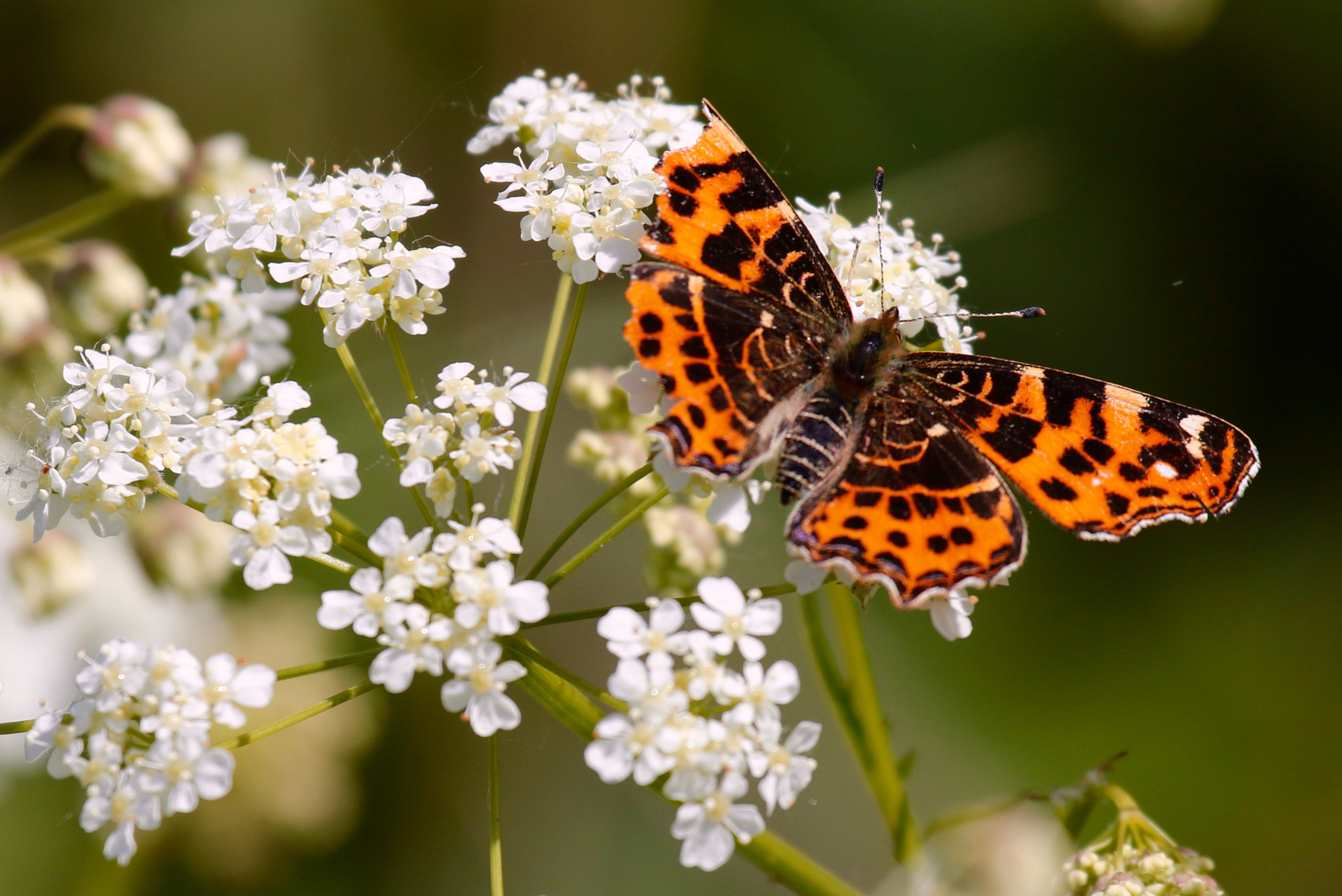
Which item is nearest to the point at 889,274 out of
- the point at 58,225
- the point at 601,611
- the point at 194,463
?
the point at 601,611

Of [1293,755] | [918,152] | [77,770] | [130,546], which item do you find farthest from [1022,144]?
[77,770]

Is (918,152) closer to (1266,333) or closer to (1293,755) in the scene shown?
(1266,333)

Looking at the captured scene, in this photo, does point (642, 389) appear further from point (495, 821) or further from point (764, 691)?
point (495, 821)

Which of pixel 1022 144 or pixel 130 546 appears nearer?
pixel 130 546

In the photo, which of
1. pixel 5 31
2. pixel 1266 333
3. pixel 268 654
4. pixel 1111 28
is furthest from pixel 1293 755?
pixel 5 31

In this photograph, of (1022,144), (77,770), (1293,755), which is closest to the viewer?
(77,770)

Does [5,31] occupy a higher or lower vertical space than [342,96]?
higher

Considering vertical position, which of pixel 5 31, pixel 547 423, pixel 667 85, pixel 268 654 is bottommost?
pixel 268 654

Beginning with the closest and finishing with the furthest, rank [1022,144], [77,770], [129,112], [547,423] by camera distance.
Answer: [77,770], [547,423], [129,112], [1022,144]
